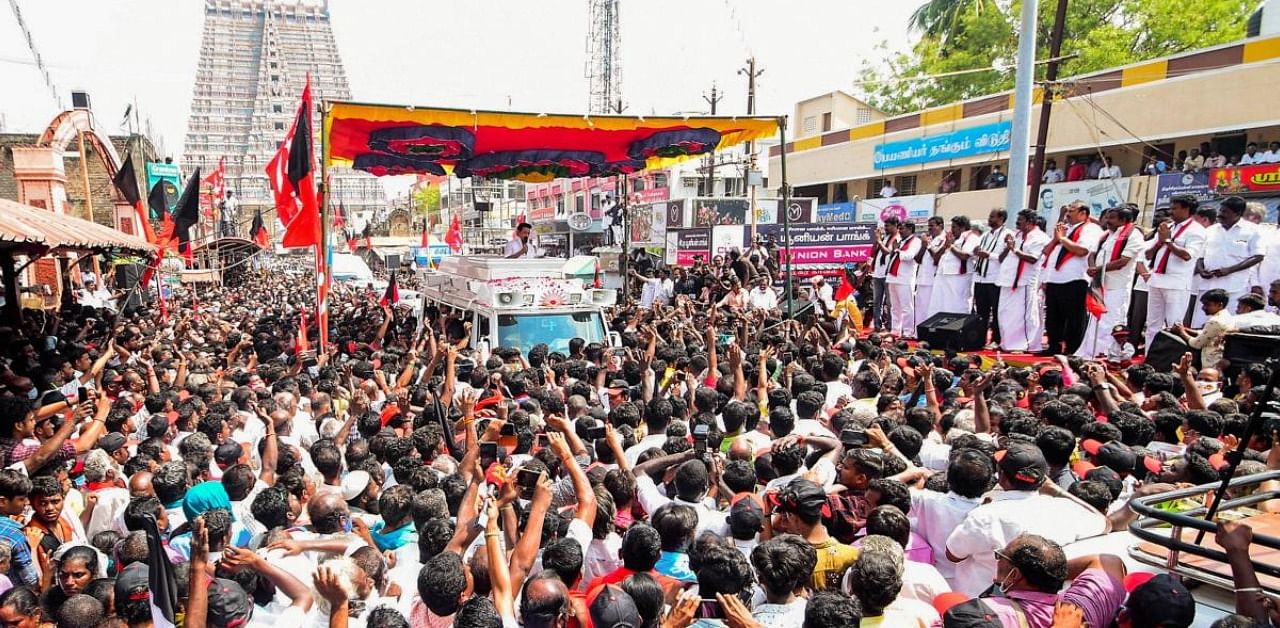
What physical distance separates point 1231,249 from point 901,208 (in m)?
17.9

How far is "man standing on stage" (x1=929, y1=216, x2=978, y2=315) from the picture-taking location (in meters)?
8.99

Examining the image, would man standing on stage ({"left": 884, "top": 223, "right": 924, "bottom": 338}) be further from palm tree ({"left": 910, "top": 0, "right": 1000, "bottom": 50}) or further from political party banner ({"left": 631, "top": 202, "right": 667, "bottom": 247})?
palm tree ({"left": 910, "top": 0, "right": 1000, "bottom": 50})

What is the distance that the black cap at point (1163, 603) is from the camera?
7.58ft

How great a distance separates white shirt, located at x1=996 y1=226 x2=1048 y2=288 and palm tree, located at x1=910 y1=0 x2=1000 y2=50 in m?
22.5

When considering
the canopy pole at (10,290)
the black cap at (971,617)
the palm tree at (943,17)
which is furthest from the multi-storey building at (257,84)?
the black cap at (971,617)

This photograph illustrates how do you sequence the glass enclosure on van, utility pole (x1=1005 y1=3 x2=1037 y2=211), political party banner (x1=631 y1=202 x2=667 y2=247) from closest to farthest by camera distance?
the glass enclosure on van
utility pole (x1=1005 y1=3 x2=1037 y2=211)
political party banner (x1=631 y1=202 x2=667 y2=247)

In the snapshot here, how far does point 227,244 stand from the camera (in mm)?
26906

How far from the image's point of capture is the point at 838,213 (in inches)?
1048

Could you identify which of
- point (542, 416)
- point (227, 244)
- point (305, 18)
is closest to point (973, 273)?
point (542, 416)

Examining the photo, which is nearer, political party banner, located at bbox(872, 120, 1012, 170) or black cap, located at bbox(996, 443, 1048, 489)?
black cap, located at bbox(996, 443, 1048, 489)

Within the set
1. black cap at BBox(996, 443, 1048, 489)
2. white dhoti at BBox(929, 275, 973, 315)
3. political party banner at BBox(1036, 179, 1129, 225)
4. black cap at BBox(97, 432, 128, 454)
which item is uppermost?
political party banner at BBox(1036, 179, 1129, 225)

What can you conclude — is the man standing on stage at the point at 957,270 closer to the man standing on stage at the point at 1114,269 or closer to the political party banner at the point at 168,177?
the man standing on stage at the point at 1114,269

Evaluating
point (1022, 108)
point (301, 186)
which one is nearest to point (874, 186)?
point (1022, 108)

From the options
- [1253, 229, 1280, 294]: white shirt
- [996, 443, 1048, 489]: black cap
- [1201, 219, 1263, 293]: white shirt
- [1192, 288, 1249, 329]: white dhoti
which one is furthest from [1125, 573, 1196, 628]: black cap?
[1253, 229, 1280, 294]: white shirt
